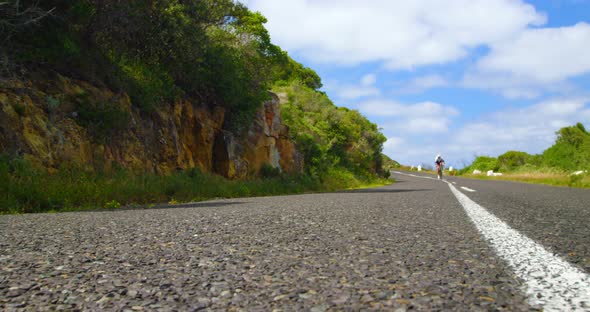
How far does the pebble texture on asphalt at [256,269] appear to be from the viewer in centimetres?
179

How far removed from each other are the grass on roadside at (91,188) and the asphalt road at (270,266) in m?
3.24

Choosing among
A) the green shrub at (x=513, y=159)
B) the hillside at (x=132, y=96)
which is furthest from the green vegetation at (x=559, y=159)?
the hillside at (x=132, y=96)

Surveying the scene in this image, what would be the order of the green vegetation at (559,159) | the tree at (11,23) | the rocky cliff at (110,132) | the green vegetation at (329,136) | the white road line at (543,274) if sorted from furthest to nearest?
the green vegetation at (559,159) → the green vegetation at (329,136) → the tree at (11,23) → the rocky cliff at (110,132) → the white road line at (543,274)

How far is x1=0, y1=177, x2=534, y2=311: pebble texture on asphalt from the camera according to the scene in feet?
5.86

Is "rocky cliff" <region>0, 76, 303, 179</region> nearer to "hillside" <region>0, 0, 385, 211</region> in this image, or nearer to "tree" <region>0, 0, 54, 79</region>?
"hillside" <region>0, 0, 385, 211</region>

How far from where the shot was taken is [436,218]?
477 centimetres

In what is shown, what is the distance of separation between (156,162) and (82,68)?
10.3 feet

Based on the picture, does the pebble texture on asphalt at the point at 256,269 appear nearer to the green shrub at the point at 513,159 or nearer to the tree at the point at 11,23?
the tree at the point at 11,23

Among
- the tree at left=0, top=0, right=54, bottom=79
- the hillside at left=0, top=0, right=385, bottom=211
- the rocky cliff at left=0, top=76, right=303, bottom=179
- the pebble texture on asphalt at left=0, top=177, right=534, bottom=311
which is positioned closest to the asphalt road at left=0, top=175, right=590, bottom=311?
the pebble texture on asphalt at left=0, top=177, right=534, bottom=311

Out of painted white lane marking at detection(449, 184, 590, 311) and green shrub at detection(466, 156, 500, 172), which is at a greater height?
green shrub at detection(466, 156, 500, 172)

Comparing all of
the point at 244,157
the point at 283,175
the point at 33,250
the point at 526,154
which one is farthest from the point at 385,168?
the point at 33,250

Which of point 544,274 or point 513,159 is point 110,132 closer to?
point 544,274

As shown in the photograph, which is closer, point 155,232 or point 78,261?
point 78,261

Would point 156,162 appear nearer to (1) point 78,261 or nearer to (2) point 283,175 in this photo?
(2) point 283,175
